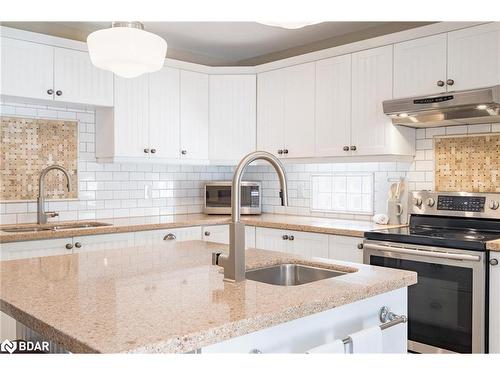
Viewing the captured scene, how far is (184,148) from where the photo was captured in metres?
4.25

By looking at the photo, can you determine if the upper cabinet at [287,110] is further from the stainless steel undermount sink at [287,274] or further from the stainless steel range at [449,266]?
the stainless steel undermount sink at [287,274]

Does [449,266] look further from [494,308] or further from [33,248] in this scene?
[33,248]

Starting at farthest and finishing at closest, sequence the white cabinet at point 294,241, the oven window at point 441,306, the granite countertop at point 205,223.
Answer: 1. the white cabinet at point 294,241
2. the granite countertop at point 205,223
3. the oven window at point 441,306

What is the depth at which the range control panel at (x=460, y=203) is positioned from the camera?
322cm

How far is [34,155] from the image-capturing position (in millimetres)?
3729

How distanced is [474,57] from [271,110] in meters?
1.71

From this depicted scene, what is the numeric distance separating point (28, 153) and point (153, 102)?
103 cm

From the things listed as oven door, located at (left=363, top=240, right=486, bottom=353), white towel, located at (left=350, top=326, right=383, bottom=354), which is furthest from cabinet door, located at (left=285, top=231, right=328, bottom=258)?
white towel, located at (left=350, top=326, right=383, bottom=354)

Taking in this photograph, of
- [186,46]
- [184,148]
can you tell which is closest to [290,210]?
[184,148]

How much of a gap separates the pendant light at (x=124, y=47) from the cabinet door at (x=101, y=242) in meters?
1.61

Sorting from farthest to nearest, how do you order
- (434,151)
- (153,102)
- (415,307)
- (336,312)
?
(153,102) → (434,151) → (415,307) → (336,312)

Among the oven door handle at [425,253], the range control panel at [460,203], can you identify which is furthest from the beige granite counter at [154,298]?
the range control panel at [460,203]

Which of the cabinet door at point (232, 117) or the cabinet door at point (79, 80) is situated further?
the cabinet door at point (232, 117)
